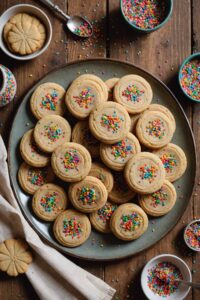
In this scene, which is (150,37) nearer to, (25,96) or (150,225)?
(25,96)

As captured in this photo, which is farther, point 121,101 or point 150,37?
point 150,37

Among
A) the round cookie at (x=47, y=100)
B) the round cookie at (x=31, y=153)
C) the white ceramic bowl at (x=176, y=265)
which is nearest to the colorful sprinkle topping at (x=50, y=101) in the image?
the round cookie at (x=47, y=100)

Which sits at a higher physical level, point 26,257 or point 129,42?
point 129,42

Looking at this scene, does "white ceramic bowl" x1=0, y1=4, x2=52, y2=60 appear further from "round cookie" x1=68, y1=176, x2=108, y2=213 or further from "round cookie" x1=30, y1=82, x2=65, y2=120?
"round cookie" x1=68, y1=176, x2=108, y2=213

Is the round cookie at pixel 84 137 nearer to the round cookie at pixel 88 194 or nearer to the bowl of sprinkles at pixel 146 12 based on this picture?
the round cookie at pixel 88 194

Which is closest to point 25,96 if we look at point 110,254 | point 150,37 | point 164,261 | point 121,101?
point 121,101

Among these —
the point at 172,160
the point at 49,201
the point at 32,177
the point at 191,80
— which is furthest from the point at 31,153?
the point at 191,80

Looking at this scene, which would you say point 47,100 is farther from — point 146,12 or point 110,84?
point 146,12

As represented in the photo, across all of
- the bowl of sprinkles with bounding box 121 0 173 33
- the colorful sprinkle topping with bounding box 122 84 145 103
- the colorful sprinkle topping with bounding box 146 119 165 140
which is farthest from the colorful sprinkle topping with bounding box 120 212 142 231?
the bowl of sprinkles with bounding box 121 0 173 33
